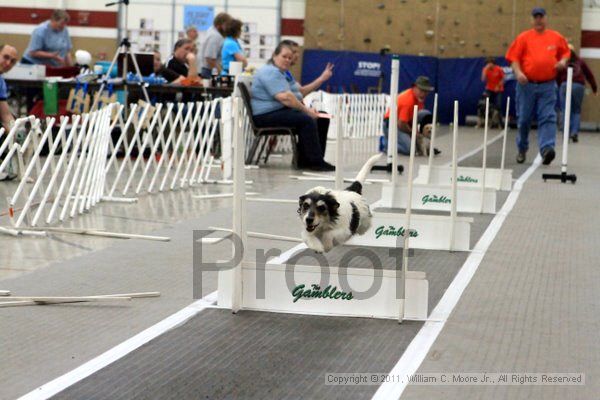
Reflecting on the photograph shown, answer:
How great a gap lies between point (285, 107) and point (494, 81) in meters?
12.4

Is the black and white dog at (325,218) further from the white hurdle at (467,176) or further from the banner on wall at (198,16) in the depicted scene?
the banner on wall at (198,16)

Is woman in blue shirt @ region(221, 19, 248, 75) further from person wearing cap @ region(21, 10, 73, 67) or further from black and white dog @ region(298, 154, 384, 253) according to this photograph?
black and white dog @ region(298, 154, 384, 253)

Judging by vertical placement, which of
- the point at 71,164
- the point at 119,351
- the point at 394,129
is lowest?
the point at 119,351

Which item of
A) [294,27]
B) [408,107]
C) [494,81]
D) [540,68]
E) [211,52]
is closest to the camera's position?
[540,68]

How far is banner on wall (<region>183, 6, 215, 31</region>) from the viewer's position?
24891mm

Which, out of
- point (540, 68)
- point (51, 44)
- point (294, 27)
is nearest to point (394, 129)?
point (540, 68)

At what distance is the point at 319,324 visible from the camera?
14.2 ft

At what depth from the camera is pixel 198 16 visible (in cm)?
2494

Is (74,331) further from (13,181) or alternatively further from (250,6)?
(250,6)

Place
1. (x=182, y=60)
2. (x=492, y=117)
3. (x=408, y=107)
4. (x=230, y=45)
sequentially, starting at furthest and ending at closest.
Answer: (x=492, y=117) < (x=182, y=60) < (x=408, y=107) < (x=230, y=45)

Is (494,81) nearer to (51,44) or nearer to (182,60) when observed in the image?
(182,60)

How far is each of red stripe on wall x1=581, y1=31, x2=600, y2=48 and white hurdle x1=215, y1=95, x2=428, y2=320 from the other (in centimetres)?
2082

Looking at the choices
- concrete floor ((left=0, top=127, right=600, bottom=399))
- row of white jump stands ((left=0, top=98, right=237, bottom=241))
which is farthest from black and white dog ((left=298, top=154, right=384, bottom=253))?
row of white jump stands ((left=0, top=98, right=237, bottom=241))

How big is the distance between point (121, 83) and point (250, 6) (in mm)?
13844
